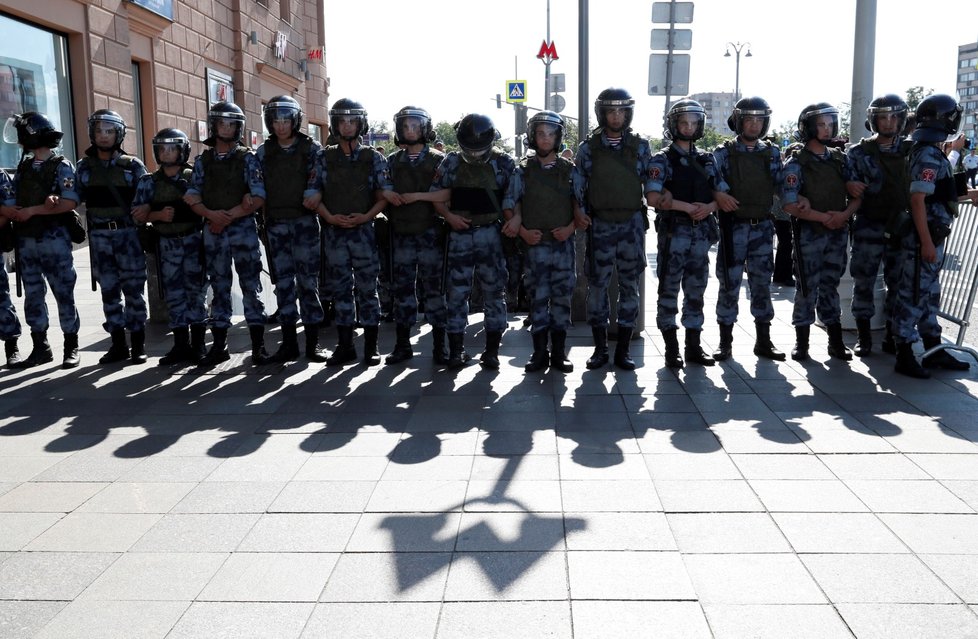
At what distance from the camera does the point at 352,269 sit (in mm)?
6863

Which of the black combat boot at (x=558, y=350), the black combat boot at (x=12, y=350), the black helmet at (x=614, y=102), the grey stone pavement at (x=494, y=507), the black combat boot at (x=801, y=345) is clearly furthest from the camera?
the black combat boot at (x=12, y=350)

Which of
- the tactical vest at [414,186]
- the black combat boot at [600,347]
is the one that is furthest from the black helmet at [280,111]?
the black combat boot at [600,347]

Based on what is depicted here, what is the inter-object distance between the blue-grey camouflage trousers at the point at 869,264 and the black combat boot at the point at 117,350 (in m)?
5.92

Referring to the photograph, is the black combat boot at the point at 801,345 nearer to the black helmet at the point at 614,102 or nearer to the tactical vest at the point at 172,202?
the black helmet at the point at 614,102

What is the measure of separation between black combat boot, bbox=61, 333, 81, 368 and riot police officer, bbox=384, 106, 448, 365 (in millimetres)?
2479

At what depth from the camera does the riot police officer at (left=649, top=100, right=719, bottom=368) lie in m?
6.36

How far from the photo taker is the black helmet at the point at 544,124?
6180mm

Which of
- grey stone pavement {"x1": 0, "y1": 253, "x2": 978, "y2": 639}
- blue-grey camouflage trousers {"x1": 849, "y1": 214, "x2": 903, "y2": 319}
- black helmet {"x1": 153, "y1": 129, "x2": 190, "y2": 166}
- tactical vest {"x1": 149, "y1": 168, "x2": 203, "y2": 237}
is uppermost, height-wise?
black helmet {"x1": 153, "y1": 129, "x2": 190, "y2": 166}

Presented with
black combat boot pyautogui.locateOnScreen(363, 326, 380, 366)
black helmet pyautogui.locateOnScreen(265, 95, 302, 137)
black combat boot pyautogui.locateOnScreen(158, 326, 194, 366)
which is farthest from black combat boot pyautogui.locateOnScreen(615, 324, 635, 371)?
black combat boot pyautogui.locateOnScreen(158, 326, 194, 366)

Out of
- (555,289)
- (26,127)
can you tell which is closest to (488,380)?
(555,289)

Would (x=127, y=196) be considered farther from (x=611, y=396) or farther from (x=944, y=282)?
(x=944, y=282)

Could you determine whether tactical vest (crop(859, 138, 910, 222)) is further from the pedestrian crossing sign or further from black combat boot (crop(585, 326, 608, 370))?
Result: the pedestrian crossing sign

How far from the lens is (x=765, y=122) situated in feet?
21.1

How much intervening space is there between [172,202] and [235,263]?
684mm
